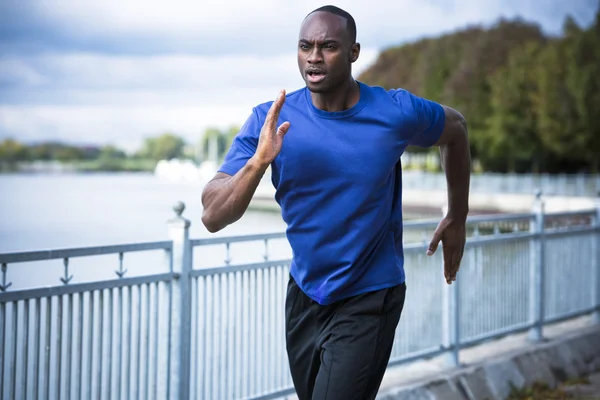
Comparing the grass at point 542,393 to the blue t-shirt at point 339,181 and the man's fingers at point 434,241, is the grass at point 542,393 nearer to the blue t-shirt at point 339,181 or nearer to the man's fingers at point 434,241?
the man's fingers at point 434,241

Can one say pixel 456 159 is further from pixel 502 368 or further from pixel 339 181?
pixel 502 368

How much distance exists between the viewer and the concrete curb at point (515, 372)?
5.14m

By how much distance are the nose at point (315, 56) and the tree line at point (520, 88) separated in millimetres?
39275

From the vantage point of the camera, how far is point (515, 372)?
5.90m

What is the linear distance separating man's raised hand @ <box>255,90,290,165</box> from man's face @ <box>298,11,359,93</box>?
7.0 inches

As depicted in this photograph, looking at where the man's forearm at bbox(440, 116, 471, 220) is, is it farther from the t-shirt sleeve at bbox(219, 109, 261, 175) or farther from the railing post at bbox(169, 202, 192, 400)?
the railing post at bbox(169, 202, 192, 400)

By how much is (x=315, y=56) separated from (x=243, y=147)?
1.10ft

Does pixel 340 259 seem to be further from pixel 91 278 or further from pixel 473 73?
pixel 473 73

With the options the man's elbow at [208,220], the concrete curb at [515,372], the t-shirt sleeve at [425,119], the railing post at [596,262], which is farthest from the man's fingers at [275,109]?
the railing post at [596,262]

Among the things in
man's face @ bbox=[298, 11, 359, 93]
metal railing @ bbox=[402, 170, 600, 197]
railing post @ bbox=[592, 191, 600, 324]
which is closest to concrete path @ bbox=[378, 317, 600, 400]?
railing post @ bbox=[592, 191, 600, 324]

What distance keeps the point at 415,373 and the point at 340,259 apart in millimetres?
3137

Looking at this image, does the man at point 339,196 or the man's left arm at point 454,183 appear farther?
the man's left arm at point 454,183

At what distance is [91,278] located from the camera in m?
3.69

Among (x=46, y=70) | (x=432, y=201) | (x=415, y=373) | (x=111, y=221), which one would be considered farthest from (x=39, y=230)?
(x=46, y=70)
